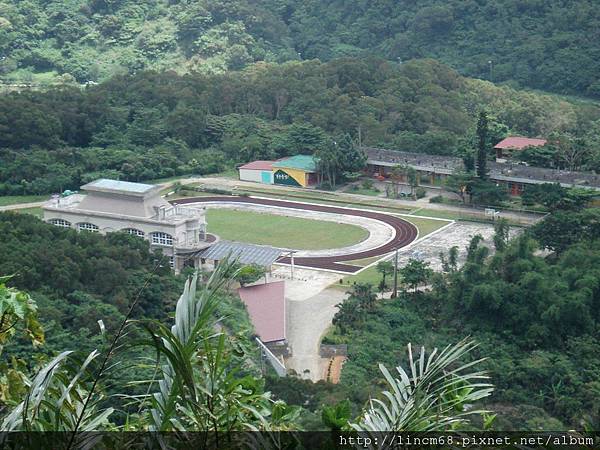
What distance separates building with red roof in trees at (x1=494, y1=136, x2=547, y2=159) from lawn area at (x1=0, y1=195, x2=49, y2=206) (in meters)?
14.3

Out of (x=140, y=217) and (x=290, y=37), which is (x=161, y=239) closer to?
(x=140, y=217)

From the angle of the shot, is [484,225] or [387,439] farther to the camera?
[484,225]

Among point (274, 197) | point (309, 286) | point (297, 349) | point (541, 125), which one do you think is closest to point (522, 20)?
point (541, 125)

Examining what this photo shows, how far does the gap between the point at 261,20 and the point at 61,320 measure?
1446 inches

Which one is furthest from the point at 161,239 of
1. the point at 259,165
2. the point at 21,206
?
the point at 259,165

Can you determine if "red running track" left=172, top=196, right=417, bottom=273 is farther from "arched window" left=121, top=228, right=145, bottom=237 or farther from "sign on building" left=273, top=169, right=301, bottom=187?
"arched window" left=121, top=228, right=145, bottom=237

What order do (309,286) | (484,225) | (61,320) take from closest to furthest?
(61,320)
(309,286)
(484,225)

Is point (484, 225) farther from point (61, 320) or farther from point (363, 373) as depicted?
point (61, 320)

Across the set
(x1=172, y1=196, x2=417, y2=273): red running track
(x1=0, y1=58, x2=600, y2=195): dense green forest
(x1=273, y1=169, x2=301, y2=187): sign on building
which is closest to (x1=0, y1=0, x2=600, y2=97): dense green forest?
(x1=0, y1=58, x2=600, y2=195): dense green forest

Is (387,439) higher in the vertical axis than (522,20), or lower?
lower

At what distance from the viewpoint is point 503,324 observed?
66.9 ft

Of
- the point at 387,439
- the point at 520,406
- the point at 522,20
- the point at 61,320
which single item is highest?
the point at 522,20

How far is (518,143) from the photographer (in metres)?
35.6

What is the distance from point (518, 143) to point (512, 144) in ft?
0.64
